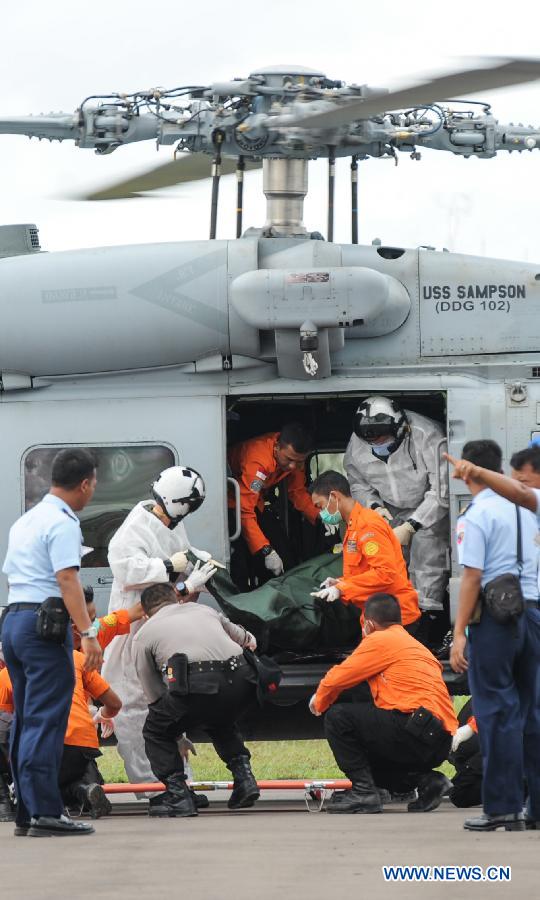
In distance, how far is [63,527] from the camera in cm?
701

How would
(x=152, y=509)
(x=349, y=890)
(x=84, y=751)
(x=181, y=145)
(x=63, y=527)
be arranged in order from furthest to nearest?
1. (x=181, y=145)
2. (x=152, y=509)
3. (x=84, y=751)
4. (x=63, y=527)
5. (x=349, y=890)

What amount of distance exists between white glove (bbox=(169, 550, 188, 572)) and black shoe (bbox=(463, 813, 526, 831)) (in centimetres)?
267

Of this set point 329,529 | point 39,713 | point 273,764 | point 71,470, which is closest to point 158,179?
point 71,470

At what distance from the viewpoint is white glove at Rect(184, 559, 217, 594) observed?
8867 millimetres

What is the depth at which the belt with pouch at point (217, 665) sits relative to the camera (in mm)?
8016

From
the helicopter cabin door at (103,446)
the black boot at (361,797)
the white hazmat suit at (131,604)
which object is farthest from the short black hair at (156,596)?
the helicopter cabin door at (103,446)

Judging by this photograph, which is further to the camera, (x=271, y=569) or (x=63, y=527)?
(x=271, y=569)

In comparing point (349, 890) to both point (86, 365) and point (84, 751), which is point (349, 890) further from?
point (86, 365)

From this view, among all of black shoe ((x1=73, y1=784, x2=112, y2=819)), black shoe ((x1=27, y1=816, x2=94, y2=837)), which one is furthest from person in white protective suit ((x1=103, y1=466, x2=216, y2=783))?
black shoe ((x1=27, y1=816, x2=94, y2=837))

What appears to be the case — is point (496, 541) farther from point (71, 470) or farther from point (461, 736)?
point (71, 470)

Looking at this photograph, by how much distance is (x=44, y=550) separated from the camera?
7.05 m

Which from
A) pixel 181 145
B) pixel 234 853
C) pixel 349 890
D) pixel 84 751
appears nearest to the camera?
pixel 349 890

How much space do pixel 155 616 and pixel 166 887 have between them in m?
3.02

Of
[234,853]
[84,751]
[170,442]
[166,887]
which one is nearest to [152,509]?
[170,442]
